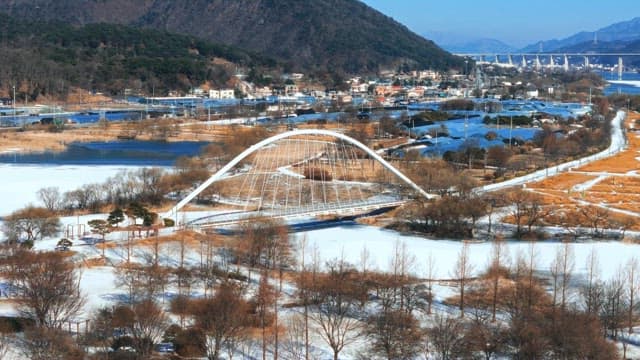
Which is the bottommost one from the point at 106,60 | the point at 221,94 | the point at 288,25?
the point at 221,94

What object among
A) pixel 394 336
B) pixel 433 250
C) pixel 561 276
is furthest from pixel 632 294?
pixel 433 250

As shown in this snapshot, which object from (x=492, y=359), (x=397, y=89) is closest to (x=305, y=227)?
(x=492, y=359)

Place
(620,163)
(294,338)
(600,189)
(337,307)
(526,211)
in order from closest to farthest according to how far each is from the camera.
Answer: (294,338), (337,307), (526,211), (600,189), (620,163)

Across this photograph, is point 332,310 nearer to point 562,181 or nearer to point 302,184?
point 302,184

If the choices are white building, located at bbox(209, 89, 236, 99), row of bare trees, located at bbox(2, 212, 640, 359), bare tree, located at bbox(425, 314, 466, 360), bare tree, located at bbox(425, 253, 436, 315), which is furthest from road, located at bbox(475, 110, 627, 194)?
white building, located at bbox(209, 89, 236, 99)

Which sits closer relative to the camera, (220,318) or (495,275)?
(220,318)

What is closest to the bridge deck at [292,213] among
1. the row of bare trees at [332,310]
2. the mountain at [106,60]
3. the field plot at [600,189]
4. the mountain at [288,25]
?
the row of bare trees at [332,310]

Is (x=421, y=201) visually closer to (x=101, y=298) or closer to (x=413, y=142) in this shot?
(x=101, y=298)
